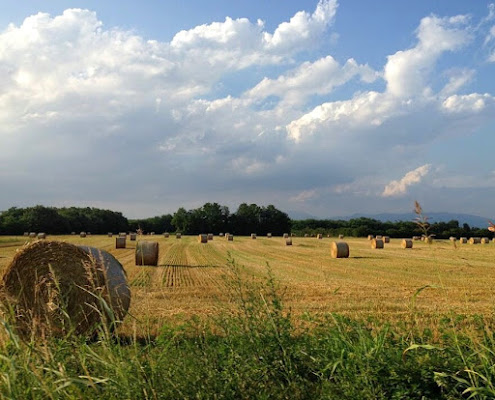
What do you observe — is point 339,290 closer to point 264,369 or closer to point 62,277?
point 62,277

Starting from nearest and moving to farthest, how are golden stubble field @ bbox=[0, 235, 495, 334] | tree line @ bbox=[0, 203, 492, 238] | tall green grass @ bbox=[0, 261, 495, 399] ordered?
tall green grass @ bbox=[0, 261, 495, 399], golden stubble field @ bbox=[0, 235, 495, 334], tree line @ bbox=[0, 203, 492, 238]

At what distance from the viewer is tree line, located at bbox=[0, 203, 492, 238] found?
81.3 m

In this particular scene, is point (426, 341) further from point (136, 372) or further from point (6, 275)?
point (6, 275)

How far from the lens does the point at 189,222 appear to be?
300ft

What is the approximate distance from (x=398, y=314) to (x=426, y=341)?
5364 mm

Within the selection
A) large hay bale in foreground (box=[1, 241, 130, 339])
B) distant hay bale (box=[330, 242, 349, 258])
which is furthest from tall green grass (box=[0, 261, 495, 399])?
distant hay bale (box=[330, 242, 349, 258])

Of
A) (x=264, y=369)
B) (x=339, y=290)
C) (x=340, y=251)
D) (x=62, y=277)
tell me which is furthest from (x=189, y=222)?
(x=264, y=369)

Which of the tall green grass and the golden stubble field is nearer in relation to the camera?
the tall green grass

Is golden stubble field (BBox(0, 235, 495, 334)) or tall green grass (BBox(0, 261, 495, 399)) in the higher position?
tall green grass (BBox(0, 261, 495, 399))

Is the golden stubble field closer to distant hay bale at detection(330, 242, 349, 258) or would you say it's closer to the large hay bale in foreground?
the large hay bale in foreground

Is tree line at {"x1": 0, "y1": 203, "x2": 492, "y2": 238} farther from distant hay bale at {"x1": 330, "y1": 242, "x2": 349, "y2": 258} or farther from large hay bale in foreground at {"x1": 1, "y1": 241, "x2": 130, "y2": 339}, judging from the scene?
large hay bale in foreground at {"x1": 1, "y1": 241, "x2": 130, "y2": 339}

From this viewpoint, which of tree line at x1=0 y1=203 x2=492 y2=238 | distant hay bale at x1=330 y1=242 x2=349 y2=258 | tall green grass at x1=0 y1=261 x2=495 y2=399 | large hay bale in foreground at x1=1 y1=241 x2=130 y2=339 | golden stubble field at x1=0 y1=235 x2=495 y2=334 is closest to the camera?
tall green grass at x1=0 y1=261 x2=495 y2=399

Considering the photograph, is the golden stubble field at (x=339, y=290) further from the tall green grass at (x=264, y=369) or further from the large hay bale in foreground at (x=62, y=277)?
the tall green grass at (x=264, y=369)

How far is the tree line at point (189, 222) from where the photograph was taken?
8134 cm
